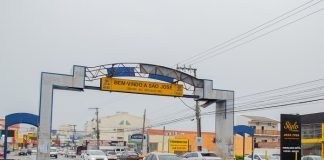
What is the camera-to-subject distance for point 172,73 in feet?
115

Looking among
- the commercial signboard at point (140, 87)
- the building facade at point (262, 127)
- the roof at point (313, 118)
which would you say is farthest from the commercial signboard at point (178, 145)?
the building facade at point (262, 127)

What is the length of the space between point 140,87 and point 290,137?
13457mm

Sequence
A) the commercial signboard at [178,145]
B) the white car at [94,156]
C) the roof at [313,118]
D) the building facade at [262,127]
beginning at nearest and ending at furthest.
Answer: the white car at [94,156] → the commercial signboard at [178,145] → the roof at [313,118] → the building facade at [262,127]

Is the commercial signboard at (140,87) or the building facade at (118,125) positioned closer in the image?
the commercial signboard at (140,87)

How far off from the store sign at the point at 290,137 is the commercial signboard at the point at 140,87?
1332 centimetres

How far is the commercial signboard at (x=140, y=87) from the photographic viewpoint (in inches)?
1300

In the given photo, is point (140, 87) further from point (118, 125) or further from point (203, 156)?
point (118, 125)

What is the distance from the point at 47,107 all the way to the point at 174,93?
29.2 feet

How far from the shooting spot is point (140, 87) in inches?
1325

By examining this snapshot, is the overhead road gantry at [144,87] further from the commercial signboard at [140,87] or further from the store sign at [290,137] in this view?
the store sign at [290,137]

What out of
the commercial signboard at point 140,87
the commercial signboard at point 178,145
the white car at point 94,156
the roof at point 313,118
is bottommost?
the white car at point 94,156

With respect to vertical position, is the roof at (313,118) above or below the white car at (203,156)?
above

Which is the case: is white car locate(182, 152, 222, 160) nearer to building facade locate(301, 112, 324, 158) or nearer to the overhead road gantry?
the overhead road gantry

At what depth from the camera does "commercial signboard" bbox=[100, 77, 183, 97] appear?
33031 mm
